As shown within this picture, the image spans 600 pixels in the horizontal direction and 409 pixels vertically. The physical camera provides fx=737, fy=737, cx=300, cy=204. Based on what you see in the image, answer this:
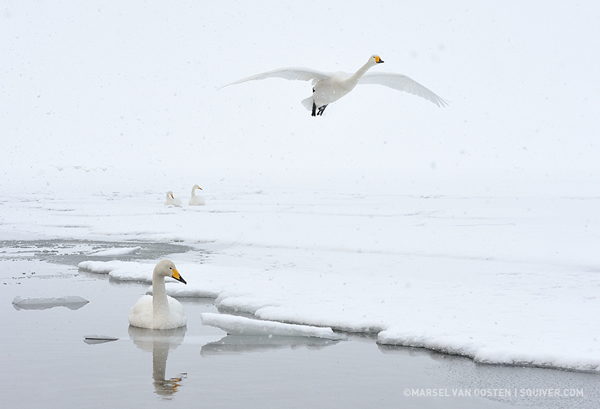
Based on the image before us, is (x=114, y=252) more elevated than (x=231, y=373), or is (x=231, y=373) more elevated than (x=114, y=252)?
(x=114, y=252)

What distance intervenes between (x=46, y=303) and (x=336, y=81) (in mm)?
6058

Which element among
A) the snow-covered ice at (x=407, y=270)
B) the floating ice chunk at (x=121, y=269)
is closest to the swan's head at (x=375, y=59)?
the snow-covered ice at (x=407, y=270)

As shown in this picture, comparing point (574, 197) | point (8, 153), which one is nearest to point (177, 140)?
point (8, 153)

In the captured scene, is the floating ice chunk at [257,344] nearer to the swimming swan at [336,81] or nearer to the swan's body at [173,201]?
the swimming swan at [336,81]

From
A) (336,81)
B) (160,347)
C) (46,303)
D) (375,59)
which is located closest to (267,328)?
(160,347)

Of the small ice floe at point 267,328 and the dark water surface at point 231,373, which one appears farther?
the small ice floe at point 267,328

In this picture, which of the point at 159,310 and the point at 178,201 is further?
the point at 178,201

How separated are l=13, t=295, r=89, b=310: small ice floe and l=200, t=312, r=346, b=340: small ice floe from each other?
204 cm

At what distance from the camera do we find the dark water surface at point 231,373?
5.57m

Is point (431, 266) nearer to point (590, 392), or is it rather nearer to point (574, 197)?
point (590, 392)

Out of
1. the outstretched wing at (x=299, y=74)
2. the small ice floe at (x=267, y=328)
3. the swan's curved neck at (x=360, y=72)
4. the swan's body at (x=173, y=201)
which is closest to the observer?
the small ice floe at (x=267, y=328)

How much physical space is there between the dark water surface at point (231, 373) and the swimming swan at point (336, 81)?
497 cm

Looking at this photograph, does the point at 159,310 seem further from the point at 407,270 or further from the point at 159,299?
the point at 407,270

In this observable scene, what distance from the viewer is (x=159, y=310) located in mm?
7645
